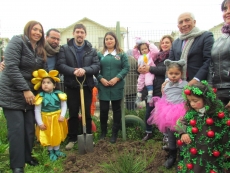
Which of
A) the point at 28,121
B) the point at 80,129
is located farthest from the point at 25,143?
the point at 80,129

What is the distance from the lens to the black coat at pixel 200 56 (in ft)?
10.9

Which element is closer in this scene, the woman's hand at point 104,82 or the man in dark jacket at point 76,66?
the man in dark jacket at point 76,66

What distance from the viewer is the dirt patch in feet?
12.2

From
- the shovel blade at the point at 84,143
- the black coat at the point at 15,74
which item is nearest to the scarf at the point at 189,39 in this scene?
the shovel blade at the point at 84,143

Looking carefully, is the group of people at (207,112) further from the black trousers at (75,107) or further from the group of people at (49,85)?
the black trousers at (75,107)

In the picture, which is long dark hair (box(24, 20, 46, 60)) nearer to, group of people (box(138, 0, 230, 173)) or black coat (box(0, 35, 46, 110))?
black coat (box(0, 35, 46, 110))

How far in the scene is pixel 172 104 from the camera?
361 cm

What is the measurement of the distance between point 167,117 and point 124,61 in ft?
5.55

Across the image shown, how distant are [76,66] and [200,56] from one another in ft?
7.39

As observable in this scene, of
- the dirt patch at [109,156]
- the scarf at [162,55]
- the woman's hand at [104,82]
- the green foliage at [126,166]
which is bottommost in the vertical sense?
the dirt patch at [109,156]

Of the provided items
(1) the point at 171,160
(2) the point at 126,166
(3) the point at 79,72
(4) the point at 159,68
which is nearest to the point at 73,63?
(3) the point at 79,72

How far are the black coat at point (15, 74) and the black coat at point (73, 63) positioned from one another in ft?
2.94

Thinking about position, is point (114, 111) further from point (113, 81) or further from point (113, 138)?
point (113, 81)

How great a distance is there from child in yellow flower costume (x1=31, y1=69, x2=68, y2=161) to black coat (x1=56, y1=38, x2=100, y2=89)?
38 centimetres
